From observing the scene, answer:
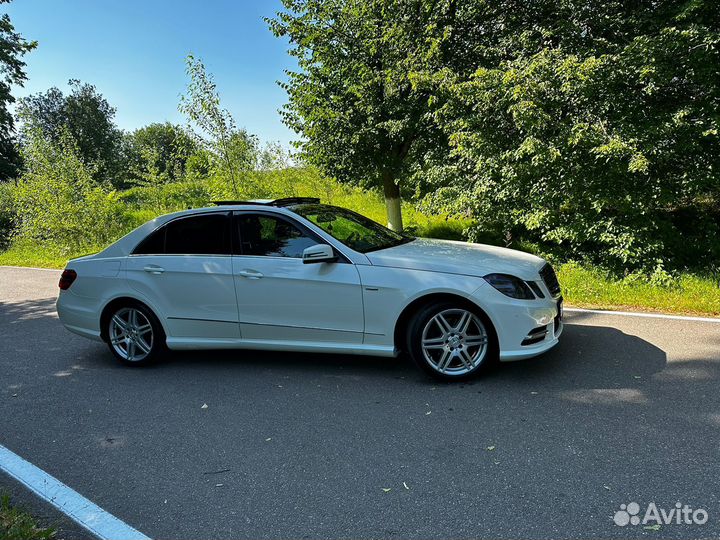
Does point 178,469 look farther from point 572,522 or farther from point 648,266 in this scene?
point 648,266

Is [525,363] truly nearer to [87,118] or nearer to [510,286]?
[510,286]

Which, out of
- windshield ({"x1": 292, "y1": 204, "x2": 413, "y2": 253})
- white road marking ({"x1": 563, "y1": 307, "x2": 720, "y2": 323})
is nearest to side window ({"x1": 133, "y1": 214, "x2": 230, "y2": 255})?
windshield ({"x1": 292, "y1": 204, "x2": 413, "y2": 253})

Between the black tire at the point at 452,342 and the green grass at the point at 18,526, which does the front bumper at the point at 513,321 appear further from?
the green grass at the point at 18,526

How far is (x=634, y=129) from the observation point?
724 cm

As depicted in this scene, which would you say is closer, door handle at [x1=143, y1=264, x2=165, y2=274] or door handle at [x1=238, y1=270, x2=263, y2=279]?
door handle at [x1=238, y1=270, x2=263, y2=279]

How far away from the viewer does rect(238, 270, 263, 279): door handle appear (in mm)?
4898

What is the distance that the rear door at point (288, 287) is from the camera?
461 centimetres

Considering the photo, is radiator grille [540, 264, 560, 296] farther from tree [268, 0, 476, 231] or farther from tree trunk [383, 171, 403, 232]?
tree trunk [383, 171, 403, 232]

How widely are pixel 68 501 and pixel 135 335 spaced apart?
2.72 metres

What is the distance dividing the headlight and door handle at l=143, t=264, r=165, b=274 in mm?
3310

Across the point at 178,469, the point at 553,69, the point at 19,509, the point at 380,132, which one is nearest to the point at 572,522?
the point at 178,469

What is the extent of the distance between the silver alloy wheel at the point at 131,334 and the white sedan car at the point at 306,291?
0.04 ft

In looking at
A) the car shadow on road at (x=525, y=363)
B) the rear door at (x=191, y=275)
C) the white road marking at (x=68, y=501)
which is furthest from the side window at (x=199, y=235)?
the white road marking at (x=68, y=501)

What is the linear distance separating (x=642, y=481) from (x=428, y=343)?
6.41 feet
